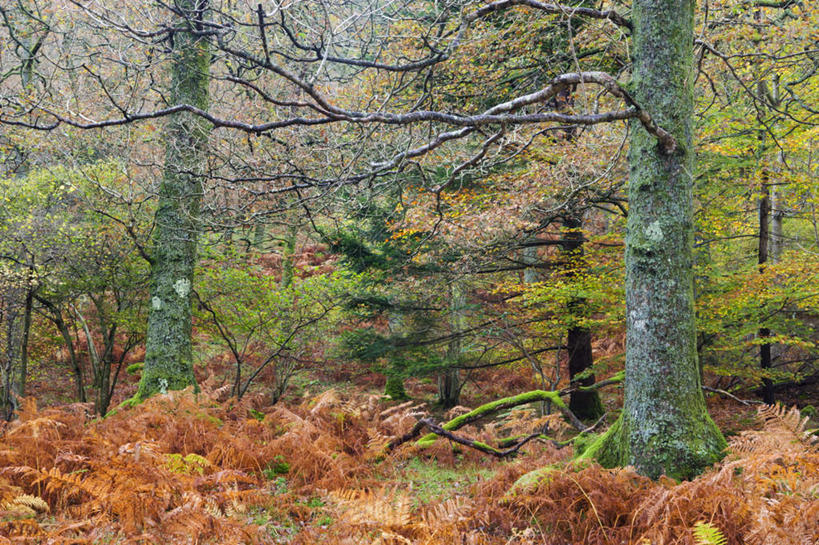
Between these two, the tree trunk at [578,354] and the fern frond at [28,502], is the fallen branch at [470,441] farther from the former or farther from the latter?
the tree trunk at [578,354]

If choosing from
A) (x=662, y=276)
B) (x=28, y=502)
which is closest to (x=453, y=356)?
(x=662, y=276)

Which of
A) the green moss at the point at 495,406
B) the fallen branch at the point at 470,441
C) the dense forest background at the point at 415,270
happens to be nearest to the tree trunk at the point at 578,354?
the dense forest background at the point at 415,270

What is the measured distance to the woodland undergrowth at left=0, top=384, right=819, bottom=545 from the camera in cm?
267

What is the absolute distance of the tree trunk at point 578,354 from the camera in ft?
32.1

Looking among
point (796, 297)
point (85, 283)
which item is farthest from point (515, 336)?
point (85, 283)

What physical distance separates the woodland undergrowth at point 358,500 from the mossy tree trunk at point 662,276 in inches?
11.1

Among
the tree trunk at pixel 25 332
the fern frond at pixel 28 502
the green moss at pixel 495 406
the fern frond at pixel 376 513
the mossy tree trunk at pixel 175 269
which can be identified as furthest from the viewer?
the tree trunk at pixel 25 332

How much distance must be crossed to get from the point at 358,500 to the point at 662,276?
106 inches

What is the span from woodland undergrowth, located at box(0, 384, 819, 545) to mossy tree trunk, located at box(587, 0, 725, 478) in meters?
0.28

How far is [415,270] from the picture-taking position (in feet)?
37.3

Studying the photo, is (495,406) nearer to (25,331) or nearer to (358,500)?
(358,500)

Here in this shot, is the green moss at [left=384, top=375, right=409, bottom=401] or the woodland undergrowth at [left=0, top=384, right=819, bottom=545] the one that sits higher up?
the woodland undergrowth at [left=0, top=384, right=819, bottom=545]

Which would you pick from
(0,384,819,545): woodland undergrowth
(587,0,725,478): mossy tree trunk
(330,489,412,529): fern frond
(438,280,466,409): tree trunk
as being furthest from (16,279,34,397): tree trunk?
(587,0,725,478): mossy tree trunk

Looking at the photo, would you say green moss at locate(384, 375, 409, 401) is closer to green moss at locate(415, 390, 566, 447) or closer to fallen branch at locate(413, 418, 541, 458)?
green moss at locate(415, 390, 566, 447)
